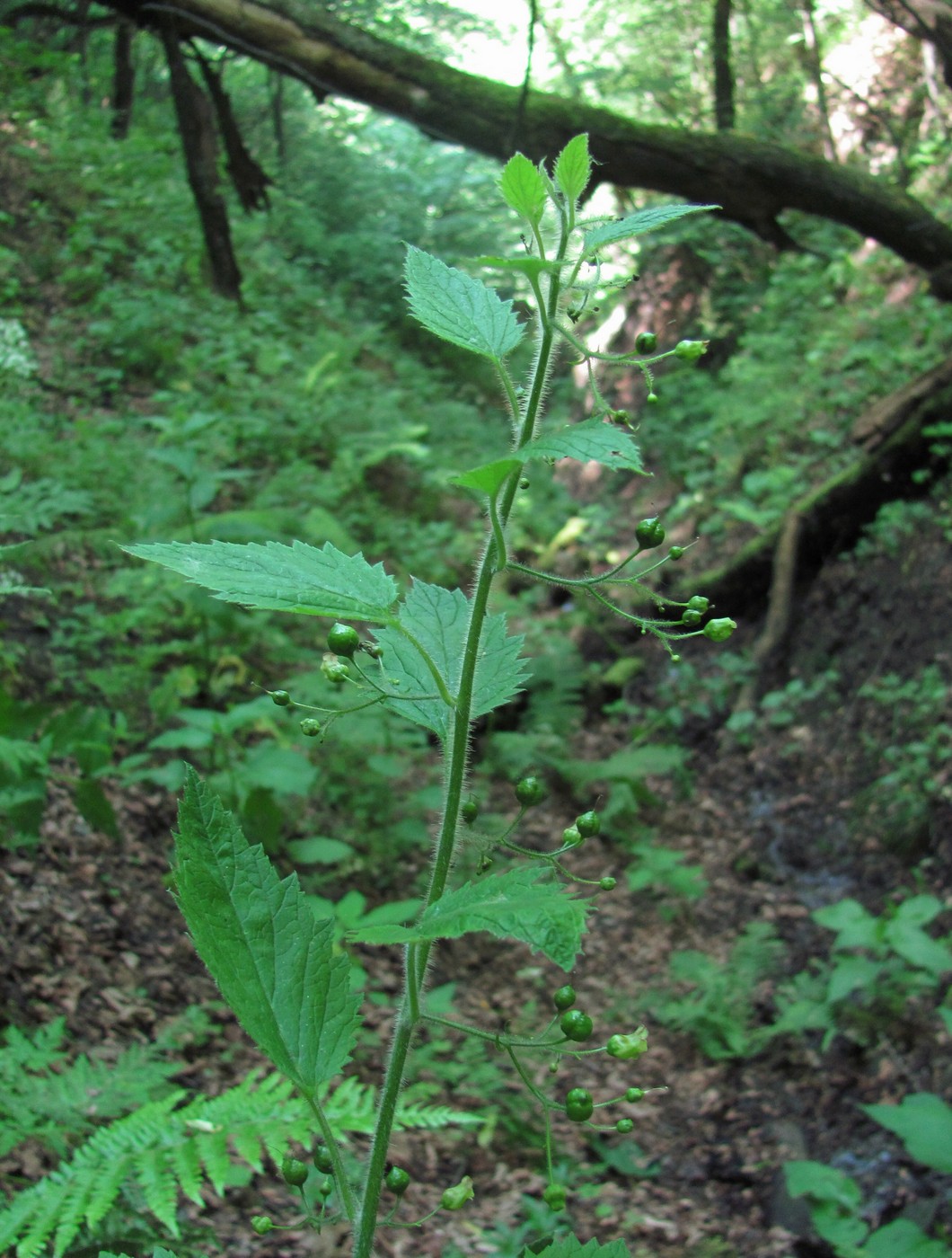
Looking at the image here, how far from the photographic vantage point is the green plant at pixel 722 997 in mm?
3586

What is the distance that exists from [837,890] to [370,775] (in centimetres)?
229

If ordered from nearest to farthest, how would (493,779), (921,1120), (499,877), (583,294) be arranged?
1. (499,877)
2. (583,294)
3. (921,1120)
4. (493,779)

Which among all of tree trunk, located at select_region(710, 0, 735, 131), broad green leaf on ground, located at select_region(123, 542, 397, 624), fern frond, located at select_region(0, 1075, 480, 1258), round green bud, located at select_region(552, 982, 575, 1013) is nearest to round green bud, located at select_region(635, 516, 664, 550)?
broad green leaf on ground, located at select_region(123, 542, 397, 624)

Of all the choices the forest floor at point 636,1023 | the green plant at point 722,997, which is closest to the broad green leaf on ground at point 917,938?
the forest floor at point 636,1023

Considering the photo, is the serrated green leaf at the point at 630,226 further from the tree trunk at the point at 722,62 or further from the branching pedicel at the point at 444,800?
the tree trunk at the point at 722,62

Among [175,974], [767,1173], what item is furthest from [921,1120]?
[175,974]

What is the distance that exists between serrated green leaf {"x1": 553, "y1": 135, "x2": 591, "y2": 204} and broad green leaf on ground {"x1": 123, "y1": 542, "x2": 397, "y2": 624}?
413mm

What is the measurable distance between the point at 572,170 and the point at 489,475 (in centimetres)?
36

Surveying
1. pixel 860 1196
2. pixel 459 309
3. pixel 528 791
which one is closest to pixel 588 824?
pixel 528 791

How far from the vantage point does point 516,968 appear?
13.0 feet

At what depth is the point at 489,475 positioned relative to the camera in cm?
75

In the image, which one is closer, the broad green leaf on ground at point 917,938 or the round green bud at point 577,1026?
the round green bud at point 577,1026

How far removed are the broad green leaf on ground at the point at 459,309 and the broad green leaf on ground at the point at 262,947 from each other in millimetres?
502

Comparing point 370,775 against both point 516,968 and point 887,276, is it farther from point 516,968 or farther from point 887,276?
point 887,276
